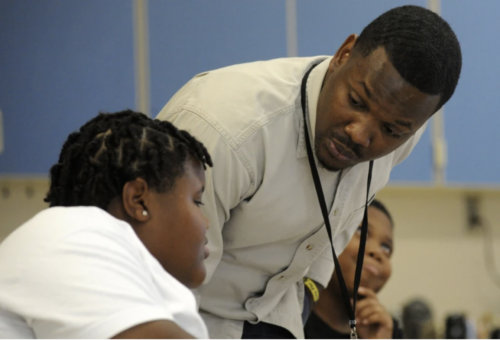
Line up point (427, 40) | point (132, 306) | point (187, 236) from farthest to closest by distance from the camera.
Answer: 1. point (427, 40)
2. point (187, 236)
3. point (132, 306)

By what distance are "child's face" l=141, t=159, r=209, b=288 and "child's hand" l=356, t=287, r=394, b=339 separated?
1.04 m

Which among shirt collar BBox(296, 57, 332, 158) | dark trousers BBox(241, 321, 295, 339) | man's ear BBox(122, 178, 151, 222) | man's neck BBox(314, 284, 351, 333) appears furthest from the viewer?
man's neck BBox(314, 284, 351, 333)

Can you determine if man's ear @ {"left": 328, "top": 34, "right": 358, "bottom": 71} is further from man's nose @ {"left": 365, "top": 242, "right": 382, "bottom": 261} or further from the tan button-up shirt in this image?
man's nose @ {"left": 365, "top": 242, "right": 382, "bottom": 261}

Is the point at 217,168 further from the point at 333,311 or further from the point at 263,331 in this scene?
the point at 333,311

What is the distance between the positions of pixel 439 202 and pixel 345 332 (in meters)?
1.53

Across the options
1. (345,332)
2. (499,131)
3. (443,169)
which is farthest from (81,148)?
(499,131)

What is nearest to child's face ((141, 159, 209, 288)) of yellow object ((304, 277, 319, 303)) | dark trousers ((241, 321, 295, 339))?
dark trousers ((241, 321, 295, 339))

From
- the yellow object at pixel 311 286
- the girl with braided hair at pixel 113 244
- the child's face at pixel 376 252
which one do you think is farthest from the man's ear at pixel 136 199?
the child's face at pixel 376 252

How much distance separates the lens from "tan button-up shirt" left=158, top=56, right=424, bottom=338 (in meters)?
1.20

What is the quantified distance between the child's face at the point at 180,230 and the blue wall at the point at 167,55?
157cm

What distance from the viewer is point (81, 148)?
37.0 inches

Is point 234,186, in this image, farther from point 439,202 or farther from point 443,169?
point 439,202

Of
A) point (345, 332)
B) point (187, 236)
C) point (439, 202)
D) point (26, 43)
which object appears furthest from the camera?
point (439, 202)

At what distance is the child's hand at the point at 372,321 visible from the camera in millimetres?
1900
